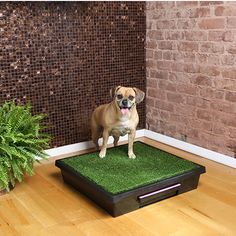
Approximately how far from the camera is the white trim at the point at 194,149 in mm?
2736

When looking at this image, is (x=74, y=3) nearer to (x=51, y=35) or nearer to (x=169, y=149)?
(x=51, y=35)

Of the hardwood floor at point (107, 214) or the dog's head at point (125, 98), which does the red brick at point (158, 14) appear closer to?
the dog's head at point (125, 98)

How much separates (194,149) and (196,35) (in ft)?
3.16

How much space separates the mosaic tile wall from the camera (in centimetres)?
271

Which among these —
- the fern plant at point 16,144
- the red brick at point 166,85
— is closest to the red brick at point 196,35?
the red brick at point 166,85

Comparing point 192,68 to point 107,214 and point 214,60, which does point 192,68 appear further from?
point 107,214

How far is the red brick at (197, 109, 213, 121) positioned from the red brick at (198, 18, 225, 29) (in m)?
0.68

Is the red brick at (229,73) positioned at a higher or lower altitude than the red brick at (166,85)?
higher

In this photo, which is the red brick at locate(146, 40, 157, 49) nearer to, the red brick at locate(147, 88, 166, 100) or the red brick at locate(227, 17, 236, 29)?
the red brick at locate(147, 88, 166, 100)

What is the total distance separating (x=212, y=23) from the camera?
267 cm

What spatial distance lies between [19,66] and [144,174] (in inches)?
51.7

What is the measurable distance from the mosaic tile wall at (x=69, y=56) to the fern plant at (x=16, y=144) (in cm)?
47

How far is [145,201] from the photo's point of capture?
213 centimetres

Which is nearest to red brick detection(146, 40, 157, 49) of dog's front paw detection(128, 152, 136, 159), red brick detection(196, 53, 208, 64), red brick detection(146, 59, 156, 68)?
red brick detection(146, 59, 156, 68)
